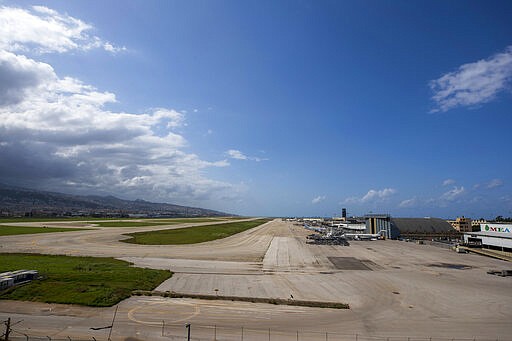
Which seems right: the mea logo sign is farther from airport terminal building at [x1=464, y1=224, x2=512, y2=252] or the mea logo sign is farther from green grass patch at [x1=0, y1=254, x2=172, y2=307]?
green grass patch at [x1=0, y1=254, x2=172, y2=307]

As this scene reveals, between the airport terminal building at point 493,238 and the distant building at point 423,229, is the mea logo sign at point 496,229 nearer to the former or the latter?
the airport terminal building at point 493,238

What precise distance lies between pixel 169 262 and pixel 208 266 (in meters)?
8.27

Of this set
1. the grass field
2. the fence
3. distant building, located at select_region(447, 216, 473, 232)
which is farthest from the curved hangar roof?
the fence

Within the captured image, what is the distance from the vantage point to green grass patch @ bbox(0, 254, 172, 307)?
107 ft

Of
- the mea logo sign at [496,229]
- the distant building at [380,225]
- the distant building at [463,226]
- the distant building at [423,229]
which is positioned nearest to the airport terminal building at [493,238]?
the mea logo sign at [496,229]

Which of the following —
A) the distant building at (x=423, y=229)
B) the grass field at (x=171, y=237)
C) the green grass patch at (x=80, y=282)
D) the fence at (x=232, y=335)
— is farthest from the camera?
the distant building at (x=423, y=229)

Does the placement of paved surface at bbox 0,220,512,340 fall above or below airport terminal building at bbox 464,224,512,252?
below

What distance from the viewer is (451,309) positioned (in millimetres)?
33031

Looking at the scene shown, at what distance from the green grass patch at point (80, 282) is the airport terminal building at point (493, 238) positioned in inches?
3519

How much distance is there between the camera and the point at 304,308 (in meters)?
32.0

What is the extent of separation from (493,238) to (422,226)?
5678 cm

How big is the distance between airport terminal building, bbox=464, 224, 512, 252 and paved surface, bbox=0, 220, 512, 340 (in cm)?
2891

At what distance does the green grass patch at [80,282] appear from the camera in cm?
3250

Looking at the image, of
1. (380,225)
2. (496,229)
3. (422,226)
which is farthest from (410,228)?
(496,229)
